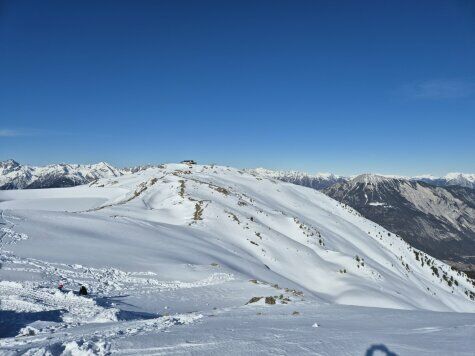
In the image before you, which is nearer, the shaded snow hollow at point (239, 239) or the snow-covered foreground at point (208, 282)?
the snow-covered foreground at point (208, 282)

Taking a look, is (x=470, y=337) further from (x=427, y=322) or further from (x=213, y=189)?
(x=213, y=189)

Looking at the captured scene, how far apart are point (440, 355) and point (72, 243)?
2933cm

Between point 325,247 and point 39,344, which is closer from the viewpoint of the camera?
point 39,344

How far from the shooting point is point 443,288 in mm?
76562

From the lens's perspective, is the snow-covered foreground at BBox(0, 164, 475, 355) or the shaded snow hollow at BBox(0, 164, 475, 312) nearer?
the snow-covered foreground at BBox(0, 164, 475, 355)

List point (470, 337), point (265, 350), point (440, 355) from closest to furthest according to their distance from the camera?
point (440, 355) < point (265, 350) < point (470, 337)

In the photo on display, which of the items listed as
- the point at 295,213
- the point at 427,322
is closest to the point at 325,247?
the point at 295,213

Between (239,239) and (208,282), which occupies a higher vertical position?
(239,239)

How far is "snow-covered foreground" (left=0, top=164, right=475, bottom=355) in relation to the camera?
12148mm

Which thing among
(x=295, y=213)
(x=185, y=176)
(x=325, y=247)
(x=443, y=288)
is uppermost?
(x=185, y=176)

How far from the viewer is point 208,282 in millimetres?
29578

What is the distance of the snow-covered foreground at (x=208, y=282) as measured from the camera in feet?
39.9

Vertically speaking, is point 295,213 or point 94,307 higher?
point 295,213

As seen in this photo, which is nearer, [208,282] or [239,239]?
[208,282]
